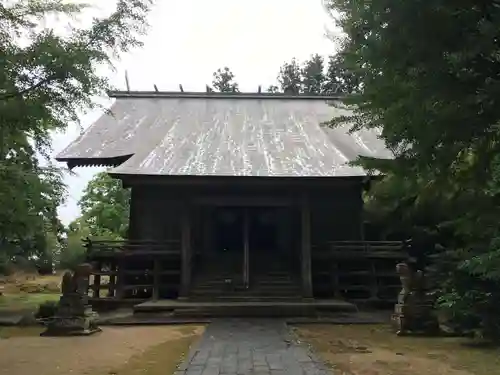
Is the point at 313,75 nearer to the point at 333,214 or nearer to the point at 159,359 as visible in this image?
the point at 333,214

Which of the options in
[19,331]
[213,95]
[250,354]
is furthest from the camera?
[213,95]

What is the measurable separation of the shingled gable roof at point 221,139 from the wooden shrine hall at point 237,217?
6 centimetres

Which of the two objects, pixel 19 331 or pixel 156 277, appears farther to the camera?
pixel 156 277

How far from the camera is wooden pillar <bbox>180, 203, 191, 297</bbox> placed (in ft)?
47.0

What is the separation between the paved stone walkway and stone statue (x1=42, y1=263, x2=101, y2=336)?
240 cm

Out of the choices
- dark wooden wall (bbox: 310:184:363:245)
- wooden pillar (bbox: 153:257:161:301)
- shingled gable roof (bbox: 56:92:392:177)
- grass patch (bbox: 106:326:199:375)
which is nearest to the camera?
grass patch (bbox: 106:326:199:375)

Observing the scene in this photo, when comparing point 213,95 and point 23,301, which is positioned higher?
point 213,95

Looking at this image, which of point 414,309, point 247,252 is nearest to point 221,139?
point 247,252

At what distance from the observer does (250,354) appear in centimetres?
810

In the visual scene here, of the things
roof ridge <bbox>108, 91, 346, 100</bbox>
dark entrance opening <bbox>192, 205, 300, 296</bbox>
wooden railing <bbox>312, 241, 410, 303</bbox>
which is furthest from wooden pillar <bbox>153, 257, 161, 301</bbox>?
roof ridge <bbox>108, 91, 346, 100</bbox>

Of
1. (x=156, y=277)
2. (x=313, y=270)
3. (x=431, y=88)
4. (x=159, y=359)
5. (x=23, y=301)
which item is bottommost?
(x=159, y=359)

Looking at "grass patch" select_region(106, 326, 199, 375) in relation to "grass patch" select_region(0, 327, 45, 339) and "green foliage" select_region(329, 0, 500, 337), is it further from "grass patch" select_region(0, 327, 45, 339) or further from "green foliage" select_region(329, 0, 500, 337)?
"green foliage" select_region(329, 0, 500, 337)

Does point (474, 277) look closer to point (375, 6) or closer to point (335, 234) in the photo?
point (375, 6)

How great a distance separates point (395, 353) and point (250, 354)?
225cm
